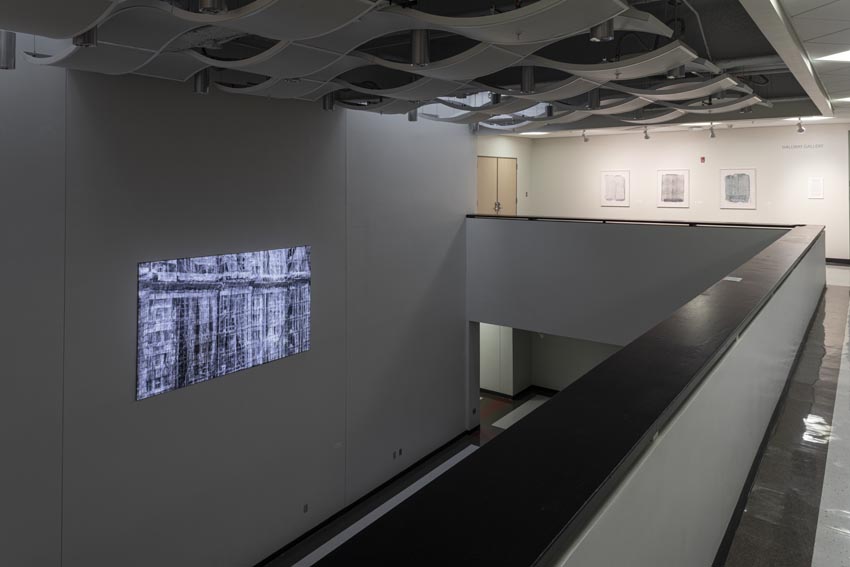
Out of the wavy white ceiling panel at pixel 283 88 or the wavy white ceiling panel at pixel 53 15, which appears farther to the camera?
the wavy white ceiling panel at pixel 283 88

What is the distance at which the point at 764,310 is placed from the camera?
3119 millimetres

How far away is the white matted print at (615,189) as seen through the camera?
14.8 meters

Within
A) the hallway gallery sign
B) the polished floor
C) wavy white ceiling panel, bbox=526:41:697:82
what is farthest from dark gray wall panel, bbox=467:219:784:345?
the hallway gallery sign

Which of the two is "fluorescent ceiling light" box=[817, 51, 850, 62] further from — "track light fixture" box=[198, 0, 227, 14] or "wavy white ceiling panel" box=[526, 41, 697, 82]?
"track light fixture" box=[198, 0, 227, 14]

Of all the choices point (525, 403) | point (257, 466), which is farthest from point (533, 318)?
point (257, 466)

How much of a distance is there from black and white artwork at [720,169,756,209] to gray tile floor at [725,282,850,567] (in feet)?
30.2

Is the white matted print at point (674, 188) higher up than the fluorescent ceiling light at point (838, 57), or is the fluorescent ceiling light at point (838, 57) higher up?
the fluorescent ceiling light at point (838, 57)

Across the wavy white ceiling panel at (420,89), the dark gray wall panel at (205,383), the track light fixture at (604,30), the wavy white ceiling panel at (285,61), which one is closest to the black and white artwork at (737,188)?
the wavy white ceiling panel at (420,89)

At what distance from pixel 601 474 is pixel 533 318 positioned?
33.1ft

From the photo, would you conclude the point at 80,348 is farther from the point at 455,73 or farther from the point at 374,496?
the point at 374,496

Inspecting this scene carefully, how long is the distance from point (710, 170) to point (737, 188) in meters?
0.70

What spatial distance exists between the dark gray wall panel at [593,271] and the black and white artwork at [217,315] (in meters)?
4.23

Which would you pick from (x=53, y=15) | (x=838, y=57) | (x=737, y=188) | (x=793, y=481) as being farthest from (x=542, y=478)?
(x=737, y=188)

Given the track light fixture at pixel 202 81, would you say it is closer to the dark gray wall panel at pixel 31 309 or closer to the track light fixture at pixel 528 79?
the dark gray wall panel at pixel 31 309
